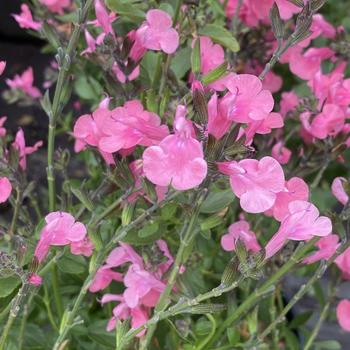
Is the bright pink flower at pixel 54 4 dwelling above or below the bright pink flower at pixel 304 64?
below

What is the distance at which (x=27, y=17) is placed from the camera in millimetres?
895

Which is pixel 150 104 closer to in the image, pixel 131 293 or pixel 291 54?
→ pixel 131 293

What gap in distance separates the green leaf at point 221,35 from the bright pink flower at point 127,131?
24 cm

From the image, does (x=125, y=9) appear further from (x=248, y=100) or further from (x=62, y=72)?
(x=248, y=100)

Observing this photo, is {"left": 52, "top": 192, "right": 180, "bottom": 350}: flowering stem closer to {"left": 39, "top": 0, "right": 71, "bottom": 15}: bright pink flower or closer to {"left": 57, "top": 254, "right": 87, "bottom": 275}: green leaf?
{"left": 57, "top": 254, "right": 87, "bottom": 275}: green leaf

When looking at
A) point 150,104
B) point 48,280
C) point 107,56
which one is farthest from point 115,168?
point 48,280

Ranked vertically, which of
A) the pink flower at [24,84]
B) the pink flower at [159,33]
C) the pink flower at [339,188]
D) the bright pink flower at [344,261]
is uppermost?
the pink flower at [159,33]

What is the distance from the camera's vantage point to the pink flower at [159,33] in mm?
687

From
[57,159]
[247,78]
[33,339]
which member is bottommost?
[33,339]

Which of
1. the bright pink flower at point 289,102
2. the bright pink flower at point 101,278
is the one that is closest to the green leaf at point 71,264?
the bright pink flower at point 101,278

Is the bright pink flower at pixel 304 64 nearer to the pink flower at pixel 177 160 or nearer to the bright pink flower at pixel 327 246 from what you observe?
the bright pink flower at pixel 327 246

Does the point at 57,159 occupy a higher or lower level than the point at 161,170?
lower

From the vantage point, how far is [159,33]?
694 millimetres

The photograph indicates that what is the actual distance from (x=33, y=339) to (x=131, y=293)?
25 centimetres
